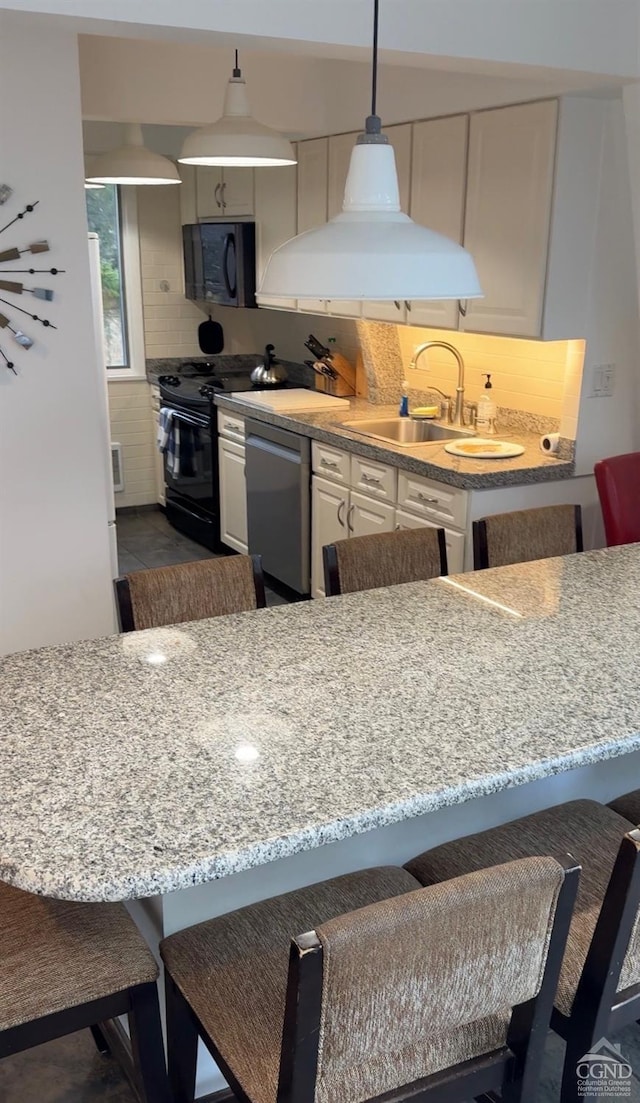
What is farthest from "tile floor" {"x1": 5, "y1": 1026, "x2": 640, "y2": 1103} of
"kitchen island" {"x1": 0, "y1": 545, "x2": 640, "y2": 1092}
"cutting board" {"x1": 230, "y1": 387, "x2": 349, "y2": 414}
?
"cutting board" {"x1": 230, "y1": 387, "x2": 349, "y2": 414}

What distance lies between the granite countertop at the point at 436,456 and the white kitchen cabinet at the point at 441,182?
1.88 ft

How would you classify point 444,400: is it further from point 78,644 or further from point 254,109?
point 78,644

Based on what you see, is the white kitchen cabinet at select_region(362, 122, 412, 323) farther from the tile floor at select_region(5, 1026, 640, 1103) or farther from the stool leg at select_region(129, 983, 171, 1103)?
the stool leg at select_region(129, 983, 171, 1103)

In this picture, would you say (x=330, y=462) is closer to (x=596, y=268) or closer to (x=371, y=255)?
(x=596, y=268)

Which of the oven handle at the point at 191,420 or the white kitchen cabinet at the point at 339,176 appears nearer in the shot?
the white kitchen cabinet at the point at 339,176

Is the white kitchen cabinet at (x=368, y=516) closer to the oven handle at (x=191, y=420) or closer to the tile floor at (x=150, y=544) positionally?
the tile floor at (x=150, y=544)

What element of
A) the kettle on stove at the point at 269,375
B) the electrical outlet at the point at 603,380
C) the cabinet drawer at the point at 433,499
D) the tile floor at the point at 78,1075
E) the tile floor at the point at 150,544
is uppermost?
the electrical outlet at the point at 603,380

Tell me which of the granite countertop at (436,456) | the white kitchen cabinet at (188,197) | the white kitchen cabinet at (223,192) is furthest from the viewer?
the white kitchen cabinet at (188,197)

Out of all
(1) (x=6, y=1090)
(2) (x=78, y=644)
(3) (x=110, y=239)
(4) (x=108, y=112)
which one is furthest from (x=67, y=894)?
(3) (x=110, y=239)

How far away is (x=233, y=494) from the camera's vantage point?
5.26 m

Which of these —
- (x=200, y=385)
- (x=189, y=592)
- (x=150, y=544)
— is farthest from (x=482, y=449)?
(x=150, y=544)

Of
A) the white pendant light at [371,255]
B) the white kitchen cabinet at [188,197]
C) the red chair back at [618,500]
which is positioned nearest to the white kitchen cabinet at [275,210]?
the white kitchen cabinet at [188,197]

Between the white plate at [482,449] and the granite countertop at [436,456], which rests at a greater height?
the white plate at [482,449]

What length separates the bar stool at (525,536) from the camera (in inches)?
109
